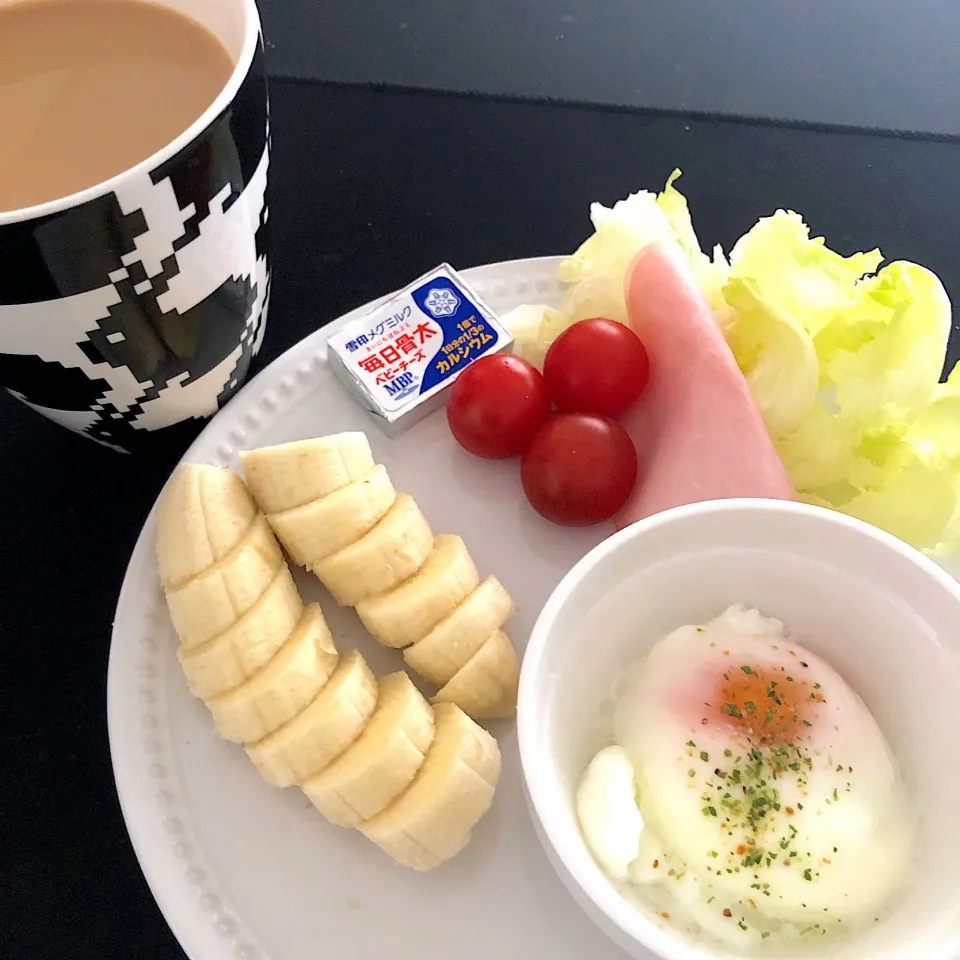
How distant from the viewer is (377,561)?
95 centimetres

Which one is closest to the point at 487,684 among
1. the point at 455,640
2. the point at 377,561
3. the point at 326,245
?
the point at 455,640

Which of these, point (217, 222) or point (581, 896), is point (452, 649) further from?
point (217, 222)

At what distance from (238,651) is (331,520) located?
→ 156mm

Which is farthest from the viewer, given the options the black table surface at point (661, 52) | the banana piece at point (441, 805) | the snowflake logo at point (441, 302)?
the black table surface at point (661, 52)

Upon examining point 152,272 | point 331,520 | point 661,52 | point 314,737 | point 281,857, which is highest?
point 152,272

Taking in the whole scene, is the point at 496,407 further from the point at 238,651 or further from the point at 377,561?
the point at 238,651

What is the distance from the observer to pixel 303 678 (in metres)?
0.89

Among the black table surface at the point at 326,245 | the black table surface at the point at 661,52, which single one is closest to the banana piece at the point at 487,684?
the black table surface at the point at 326,245

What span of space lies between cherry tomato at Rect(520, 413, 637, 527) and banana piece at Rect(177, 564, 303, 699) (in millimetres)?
316

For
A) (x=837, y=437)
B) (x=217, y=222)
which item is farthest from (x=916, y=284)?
(x=217, y=222)

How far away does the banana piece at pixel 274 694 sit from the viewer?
886mm

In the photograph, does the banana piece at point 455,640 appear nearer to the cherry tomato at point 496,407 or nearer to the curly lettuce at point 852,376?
the cherry tomato at point 496,407

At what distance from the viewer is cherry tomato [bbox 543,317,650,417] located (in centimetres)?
109

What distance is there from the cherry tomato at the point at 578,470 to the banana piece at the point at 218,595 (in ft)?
1.03
